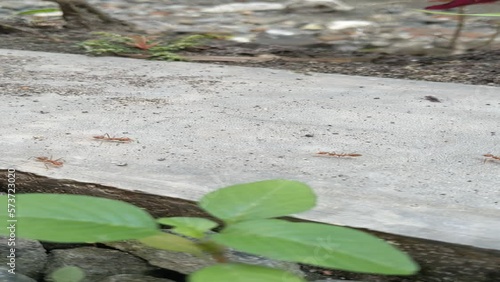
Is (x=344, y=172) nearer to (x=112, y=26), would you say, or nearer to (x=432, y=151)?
(x=432, y=151)

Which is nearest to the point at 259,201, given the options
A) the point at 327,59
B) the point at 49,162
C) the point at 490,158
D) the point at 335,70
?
the point at 49,162

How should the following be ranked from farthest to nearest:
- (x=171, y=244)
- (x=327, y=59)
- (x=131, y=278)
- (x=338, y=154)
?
(x=327, y=59) < (x=338, y=154) < (x=131, y=278) < (x=171, y=244)

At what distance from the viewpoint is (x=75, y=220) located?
0.76 m

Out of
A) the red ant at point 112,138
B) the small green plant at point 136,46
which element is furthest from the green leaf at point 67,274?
the small green plant at point 136,46

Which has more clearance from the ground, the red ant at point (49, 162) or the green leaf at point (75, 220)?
the green leaf at point (75, 220)

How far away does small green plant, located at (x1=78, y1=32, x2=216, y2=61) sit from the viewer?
280cm

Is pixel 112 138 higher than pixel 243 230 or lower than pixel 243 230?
lower

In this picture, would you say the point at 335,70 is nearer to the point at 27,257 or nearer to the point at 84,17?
the point at 84,17

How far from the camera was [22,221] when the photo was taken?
75cm

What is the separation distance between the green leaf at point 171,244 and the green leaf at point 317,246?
9cm

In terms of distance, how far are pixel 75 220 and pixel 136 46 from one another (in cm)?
224

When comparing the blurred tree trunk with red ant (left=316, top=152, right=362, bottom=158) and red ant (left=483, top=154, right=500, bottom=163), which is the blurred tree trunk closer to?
red ant (left=316, top=152, right=362, bottom=158)

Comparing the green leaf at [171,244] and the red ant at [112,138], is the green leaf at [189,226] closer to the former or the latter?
the green leaf at [171,244]

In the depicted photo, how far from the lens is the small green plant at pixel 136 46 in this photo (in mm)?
2802
